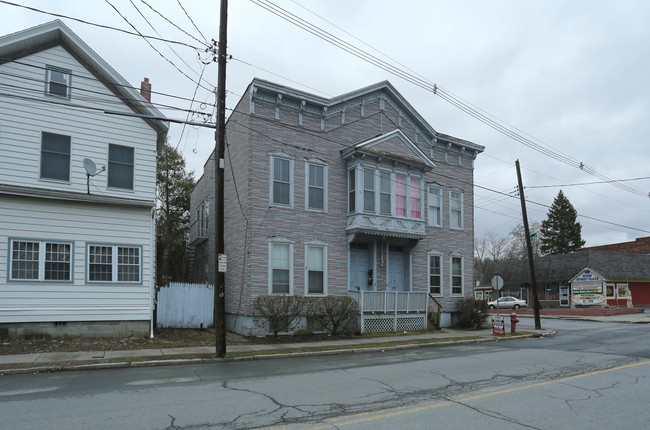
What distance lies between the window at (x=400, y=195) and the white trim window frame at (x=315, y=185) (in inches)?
141

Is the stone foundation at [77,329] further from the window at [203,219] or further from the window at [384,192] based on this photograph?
the window at [384,192]

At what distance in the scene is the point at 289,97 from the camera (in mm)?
19266

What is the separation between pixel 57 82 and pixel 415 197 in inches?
607

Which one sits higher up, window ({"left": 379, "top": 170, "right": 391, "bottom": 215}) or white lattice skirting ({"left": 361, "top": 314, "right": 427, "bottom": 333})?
window ({"left": 379, "top": 170, "right": 391, "bottom": 215})

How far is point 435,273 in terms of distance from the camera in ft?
77.8

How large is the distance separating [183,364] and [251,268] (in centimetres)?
616

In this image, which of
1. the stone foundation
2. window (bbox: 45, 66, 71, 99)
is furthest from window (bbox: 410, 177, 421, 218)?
window (bbox: 45, 66, 71, 99)

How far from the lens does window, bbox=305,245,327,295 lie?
63.6 ft

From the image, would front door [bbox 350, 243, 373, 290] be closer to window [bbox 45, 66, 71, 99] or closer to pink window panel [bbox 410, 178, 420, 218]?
pink window panel [bbox 410, 178, 420, 218]

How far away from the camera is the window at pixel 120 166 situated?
53.8ft

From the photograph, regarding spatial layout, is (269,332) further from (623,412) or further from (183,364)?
(623,412)

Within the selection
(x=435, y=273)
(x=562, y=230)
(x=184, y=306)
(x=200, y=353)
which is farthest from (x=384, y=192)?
(x=562, y=230)

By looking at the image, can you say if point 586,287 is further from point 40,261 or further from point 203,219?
point 40,261

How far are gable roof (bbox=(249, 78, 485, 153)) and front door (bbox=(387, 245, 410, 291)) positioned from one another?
253 inches
